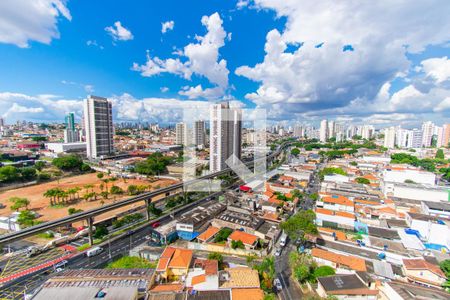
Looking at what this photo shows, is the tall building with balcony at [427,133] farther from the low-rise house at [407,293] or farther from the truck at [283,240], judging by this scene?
the low-rise house at [407,293]

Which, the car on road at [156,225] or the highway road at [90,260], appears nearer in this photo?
the highway road at [90,260]

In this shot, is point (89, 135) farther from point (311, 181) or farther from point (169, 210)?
point (311, 181)

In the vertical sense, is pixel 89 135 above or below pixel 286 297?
above

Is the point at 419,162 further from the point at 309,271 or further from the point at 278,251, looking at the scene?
the point at 309,271

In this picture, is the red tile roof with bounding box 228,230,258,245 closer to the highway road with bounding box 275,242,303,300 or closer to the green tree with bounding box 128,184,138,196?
the highway road with bounding box 275,242,303,300

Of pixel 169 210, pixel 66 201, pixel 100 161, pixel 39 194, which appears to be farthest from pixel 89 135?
pixel 169 210

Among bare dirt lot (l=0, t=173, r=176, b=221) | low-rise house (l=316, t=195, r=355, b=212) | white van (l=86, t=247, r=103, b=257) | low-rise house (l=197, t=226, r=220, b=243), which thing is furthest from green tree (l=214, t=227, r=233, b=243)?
bare dirt lot (l=0, t=173, r=176, b=221)

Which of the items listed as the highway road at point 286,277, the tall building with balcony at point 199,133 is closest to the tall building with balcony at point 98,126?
the tall building with balcony at point 199,133
